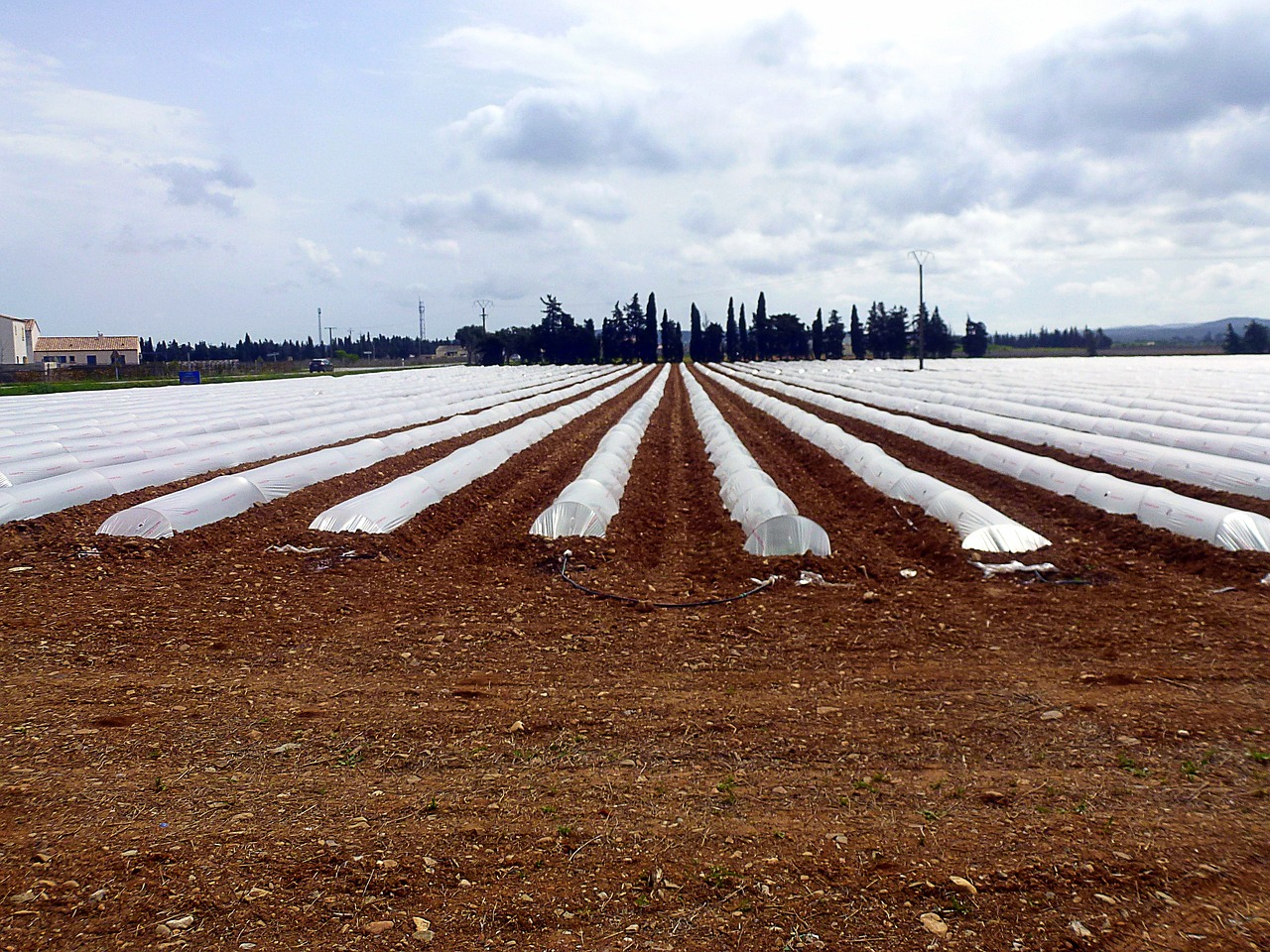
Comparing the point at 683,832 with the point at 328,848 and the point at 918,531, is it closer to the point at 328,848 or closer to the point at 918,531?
the point at 328,848

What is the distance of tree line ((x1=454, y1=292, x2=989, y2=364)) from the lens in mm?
108875

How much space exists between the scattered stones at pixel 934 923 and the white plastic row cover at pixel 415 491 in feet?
29.2

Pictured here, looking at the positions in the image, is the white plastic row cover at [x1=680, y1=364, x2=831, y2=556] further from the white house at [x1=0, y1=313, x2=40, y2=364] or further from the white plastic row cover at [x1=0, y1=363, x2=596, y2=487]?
the white house at [x1=0, y1=313, x2=40, y2=364]

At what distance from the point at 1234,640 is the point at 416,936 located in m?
6.87

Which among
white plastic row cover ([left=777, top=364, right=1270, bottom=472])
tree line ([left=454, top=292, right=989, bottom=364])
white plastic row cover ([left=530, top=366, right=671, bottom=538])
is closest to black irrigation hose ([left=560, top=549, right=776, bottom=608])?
white plastic row cover ([left=530, top=366, right=671, bottom=538])

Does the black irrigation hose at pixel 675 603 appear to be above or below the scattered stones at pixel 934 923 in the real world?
above

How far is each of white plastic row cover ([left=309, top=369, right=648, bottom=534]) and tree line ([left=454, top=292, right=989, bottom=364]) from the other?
8586 centimetres

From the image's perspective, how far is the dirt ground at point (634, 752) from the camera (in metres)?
3.89

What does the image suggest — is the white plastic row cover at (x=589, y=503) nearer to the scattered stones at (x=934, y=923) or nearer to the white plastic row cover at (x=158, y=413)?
the scattered stones at (x=934, y=923)

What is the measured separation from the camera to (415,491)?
504 inches

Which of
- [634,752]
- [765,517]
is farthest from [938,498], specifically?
[634,752]

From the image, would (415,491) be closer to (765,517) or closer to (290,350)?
(765,517)

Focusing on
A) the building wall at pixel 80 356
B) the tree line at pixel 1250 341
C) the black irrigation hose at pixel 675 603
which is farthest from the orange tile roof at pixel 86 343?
the tree line at pixel 1250 341

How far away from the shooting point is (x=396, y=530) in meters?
11.5
